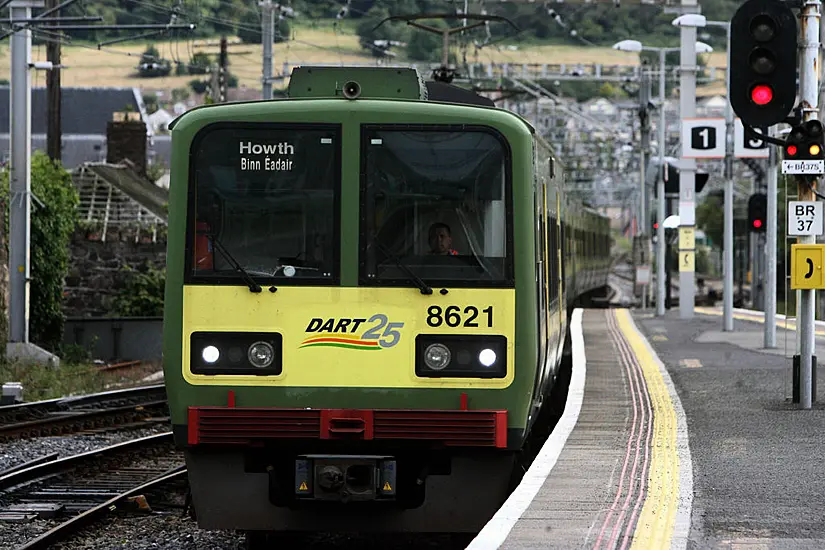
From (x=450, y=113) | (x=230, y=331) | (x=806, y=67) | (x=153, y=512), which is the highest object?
(x=806, y=67)

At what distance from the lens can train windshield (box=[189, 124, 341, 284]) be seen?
8914 mm

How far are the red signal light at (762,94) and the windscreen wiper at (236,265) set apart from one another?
564 cm

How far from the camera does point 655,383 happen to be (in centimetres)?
1567

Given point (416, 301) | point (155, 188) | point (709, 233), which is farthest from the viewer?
point (709, 233)

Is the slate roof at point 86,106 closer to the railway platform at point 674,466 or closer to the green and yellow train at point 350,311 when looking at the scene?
the railway platform at point 674,466

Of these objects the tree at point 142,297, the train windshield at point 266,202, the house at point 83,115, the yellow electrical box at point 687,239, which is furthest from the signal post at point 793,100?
the house at point 83,115

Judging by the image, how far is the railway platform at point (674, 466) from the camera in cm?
736

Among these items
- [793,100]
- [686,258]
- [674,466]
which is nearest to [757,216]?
[686,258]

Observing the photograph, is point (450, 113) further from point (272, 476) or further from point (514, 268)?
point (272, 476)

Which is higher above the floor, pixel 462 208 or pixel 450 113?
pixel 450 113

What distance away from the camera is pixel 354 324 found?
29.0ft

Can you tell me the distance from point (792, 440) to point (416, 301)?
372 cm

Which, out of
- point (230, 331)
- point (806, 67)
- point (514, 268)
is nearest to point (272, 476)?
point (230, 331)

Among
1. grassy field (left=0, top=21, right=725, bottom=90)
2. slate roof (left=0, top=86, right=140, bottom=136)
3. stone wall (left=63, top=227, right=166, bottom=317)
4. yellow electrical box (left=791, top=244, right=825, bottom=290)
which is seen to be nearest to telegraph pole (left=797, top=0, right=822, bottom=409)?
yellow electrical box (left=791, top=244, right=825, bottom=290)
